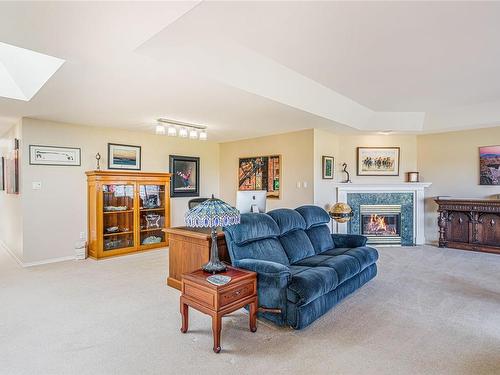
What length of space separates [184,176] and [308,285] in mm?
4755

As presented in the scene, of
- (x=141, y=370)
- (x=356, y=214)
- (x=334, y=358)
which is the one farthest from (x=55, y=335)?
(x=356, y=214)

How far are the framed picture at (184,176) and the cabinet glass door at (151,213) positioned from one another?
0.62 meters

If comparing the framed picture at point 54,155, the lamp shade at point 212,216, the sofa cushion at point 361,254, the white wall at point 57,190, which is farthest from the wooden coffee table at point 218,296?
the framed picture at point 54,155

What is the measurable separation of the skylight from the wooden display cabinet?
1.67 m

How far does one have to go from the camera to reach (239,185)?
6996mm

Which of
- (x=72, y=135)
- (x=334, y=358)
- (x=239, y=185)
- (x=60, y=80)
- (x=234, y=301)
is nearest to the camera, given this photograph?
(x=334, y=358)

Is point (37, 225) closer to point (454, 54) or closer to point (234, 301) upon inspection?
point (234, 301)

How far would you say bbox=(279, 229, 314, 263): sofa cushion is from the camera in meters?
3.49

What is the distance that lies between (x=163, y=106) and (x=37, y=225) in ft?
9.24

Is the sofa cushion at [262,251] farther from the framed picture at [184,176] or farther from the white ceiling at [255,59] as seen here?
the framed picture at [184,176]

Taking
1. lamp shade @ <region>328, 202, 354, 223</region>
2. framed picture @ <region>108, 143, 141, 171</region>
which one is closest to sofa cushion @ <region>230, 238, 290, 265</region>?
lamp shade @ <region>328, 202, 354, 223</region>

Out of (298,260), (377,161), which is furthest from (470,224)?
(298,260)

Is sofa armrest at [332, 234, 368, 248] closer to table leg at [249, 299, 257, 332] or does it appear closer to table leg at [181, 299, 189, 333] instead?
table leg at [249, 299, 257, 332]

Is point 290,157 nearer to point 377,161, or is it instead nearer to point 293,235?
point 377,161
